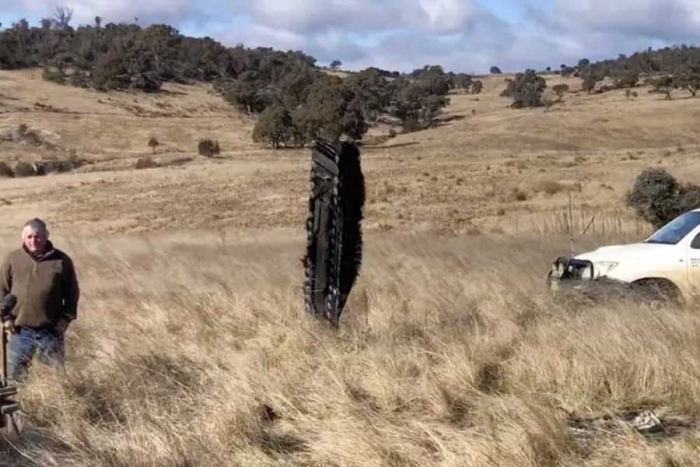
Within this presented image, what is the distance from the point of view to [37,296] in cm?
798

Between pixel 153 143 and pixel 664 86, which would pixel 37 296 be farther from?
pixel 664 86

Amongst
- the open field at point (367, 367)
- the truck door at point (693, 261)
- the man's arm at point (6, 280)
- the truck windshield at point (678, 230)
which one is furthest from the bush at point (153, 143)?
the man's arm at point (6, 280)

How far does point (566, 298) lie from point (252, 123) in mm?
74920

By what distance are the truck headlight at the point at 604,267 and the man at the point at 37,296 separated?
6.25m

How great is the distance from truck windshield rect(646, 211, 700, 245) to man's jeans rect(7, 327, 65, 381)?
23.1 feet

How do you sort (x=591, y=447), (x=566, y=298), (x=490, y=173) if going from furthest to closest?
(x=490, y=173) < (x=566, y=298) < (x=591, y=447)

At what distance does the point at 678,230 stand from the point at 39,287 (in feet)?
24.3

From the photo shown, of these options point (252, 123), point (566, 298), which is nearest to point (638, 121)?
point (252, 123)

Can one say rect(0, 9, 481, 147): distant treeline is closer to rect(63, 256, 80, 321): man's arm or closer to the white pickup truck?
the white pickup truck

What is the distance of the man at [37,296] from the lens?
798 centimetres

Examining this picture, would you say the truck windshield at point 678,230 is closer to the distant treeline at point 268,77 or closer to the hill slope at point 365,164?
the hill slope at point 365,164

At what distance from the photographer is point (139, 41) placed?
4508 inches

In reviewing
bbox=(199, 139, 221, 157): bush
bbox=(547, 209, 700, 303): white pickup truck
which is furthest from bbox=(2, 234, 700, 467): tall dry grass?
bbox=(199, 139, 221, 157): bush

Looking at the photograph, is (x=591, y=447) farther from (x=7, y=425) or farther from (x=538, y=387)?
(x=7, y=425)
